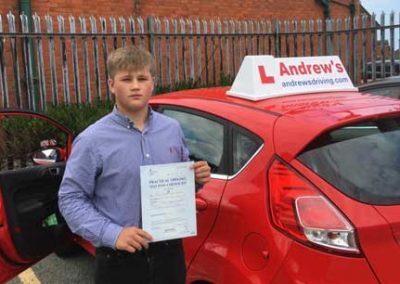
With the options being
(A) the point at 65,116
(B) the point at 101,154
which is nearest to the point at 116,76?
(B) the point at 101,154

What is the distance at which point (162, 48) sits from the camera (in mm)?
10227

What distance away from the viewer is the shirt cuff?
2.31m

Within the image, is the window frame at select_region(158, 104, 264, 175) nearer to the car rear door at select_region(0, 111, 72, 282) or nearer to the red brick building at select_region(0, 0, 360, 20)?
the car rear door at select_region(0, 111, 72, 282)

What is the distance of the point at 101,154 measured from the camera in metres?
2.40

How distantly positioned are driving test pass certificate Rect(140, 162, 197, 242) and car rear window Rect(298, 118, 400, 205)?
53 centimetres

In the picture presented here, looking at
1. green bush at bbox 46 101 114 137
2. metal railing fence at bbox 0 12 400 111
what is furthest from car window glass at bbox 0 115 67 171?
metal railing fence at bbox 0 12 400 111

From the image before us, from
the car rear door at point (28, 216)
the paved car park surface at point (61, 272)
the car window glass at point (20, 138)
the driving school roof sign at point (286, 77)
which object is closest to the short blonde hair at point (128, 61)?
the driving school roof sign at point (286, 77)

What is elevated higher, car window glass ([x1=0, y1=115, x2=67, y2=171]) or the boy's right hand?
the boy's right hand

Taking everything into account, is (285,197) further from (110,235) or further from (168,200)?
(110,235)

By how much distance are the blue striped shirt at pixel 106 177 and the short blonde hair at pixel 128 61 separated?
0.66 ft

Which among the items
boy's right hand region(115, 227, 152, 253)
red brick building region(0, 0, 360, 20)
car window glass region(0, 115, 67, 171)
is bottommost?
car window glass region(0, 115, 67, 171)

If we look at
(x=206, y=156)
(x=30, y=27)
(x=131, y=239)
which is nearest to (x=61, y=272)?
(x=206, y=156)

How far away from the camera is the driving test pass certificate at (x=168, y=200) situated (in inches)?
94.6

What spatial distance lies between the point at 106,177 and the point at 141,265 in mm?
412
